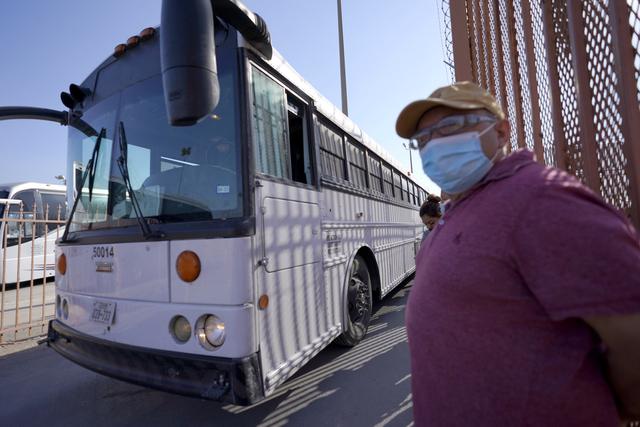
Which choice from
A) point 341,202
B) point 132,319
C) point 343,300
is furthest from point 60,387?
point 341,202

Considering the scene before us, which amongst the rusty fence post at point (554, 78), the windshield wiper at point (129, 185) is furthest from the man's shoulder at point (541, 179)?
the windshield wiper at point (129, 185)

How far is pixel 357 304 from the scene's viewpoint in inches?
167

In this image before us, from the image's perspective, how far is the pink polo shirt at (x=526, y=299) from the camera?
2.74 feet

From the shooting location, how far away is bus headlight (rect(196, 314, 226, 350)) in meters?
2.19

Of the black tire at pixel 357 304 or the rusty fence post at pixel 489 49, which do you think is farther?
the black tire at pixel 357 304

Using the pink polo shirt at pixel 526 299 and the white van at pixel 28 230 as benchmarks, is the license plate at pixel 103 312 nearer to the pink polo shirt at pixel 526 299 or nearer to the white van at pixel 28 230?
the pink polo shirt at pixel 526 299

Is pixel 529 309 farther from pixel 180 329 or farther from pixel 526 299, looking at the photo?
pixel 180 329

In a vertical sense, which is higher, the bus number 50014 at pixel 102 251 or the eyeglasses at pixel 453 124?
the eyeglasses at pixel 453 124

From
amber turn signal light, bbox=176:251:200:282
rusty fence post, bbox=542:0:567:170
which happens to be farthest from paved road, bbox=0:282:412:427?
rusty fence post, bbox=542:0:567:170

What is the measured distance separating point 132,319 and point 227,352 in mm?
836

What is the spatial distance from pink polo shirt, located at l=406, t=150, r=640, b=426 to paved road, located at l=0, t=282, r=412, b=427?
2.03 m

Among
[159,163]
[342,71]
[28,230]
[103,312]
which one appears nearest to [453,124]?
[159,163]

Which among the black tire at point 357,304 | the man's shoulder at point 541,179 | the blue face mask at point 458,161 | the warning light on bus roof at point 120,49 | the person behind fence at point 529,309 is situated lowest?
the black tire at point 357,304

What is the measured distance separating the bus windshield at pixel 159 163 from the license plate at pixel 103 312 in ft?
1.91
